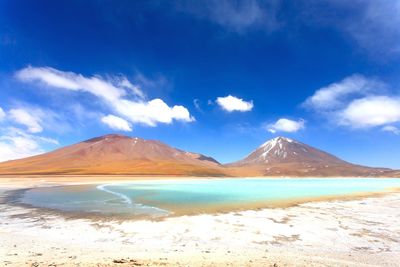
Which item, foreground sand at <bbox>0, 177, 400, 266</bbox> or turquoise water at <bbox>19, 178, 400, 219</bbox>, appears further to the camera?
turquoise water at <bbox>19, 178, 400, 219</bbox>

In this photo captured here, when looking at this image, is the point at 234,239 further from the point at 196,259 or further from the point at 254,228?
the point at 196,259

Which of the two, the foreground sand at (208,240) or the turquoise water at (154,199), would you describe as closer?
the foreground sand at (208,240)

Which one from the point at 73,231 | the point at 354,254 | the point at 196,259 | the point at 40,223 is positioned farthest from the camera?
the point at 40,223

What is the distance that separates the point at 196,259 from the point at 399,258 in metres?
6.96

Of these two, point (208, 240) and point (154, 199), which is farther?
point (154, 199)

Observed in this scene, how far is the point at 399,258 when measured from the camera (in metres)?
10.2

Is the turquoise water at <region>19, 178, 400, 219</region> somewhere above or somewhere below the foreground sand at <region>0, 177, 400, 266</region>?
above

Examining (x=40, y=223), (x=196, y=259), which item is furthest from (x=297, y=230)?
(x=40, y=223)

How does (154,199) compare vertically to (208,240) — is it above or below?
above

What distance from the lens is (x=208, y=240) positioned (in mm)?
12578

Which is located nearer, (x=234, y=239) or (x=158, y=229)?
(x=234, y=239)

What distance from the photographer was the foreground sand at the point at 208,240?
→ 9031mm

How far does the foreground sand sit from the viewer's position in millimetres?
9031

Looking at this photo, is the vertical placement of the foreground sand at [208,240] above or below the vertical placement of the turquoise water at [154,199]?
below
